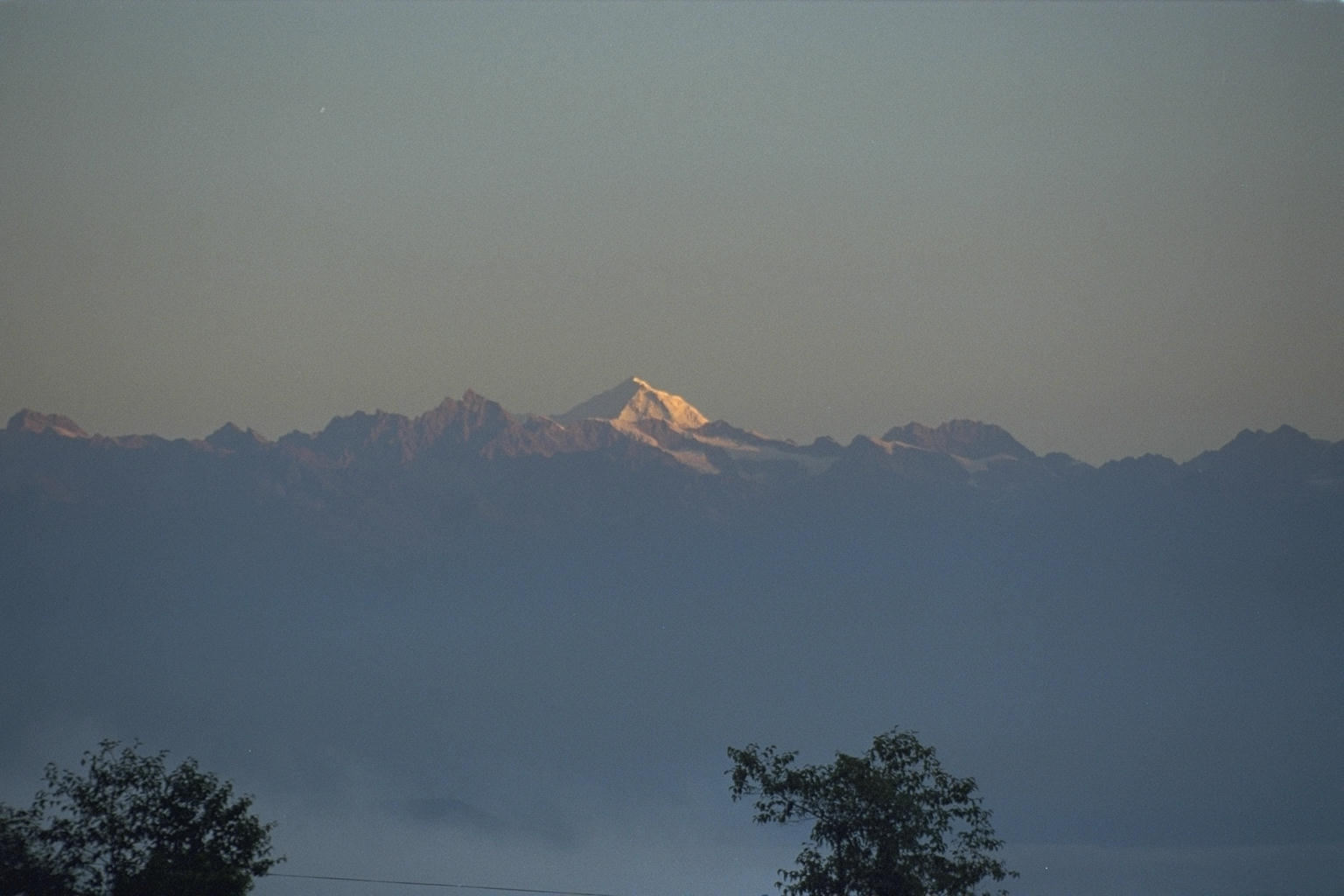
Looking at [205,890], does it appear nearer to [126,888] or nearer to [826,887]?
[126,888]

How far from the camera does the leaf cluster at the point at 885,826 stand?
42.2 m

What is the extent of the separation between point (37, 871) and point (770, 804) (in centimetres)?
2158

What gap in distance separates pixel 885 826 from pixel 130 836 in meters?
22.1

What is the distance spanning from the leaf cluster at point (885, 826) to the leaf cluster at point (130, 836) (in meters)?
15.5

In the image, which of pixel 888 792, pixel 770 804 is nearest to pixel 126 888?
pixel 770 804

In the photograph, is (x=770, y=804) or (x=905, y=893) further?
(x=770, y=804)

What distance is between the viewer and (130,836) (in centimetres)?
4266

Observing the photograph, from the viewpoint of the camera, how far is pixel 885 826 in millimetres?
42562

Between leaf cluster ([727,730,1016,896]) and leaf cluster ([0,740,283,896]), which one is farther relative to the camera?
leaf cluster ([727,730,1016,896])

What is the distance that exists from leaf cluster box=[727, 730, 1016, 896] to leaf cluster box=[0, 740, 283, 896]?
611 inches

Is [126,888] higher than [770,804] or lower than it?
lower

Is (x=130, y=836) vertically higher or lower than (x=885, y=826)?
lower

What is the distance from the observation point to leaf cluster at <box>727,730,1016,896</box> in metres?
42.2

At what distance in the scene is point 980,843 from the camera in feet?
142
